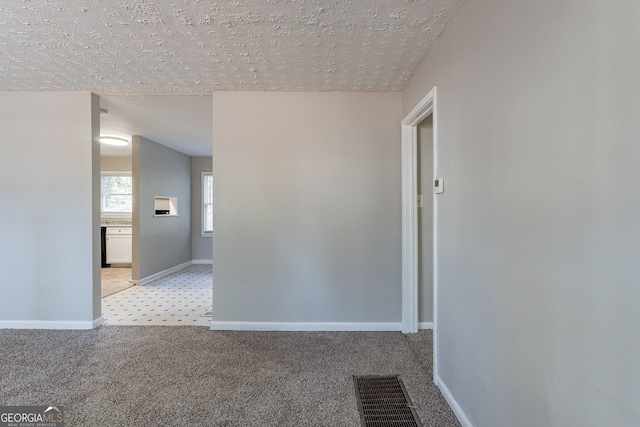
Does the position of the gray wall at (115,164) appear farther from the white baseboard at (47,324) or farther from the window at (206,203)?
the white baseboard at (47,324)

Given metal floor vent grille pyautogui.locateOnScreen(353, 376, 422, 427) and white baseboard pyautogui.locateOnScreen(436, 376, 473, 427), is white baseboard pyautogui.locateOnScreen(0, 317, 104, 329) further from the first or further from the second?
white baseboard pyautogui.locateOnScreen(436, 376, 473, 427)

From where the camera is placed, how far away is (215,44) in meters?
2.00

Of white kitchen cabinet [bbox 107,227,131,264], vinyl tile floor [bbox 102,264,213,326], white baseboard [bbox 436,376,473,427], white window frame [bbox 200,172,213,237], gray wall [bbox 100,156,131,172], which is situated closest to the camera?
white baseboard [bbox 436,376,473,427]

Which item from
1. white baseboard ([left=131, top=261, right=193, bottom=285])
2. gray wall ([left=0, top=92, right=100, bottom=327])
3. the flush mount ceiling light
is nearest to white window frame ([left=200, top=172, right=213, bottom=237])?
white baseboard ([left=131, top=261, right=193, bottom=285])

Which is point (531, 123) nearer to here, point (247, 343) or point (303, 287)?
point (303, 287)

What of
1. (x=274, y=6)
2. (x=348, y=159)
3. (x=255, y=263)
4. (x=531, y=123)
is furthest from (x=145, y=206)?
(x=531, y=123)

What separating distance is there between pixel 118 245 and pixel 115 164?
5.78ft

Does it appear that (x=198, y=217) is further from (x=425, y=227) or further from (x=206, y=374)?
(x=425, y=227)

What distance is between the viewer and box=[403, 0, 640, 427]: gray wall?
754 millimetres

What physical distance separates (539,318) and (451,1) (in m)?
1.62

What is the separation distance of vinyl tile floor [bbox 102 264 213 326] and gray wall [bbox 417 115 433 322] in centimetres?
222

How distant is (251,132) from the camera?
2850mm

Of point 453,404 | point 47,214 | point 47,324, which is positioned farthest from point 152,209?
point 453,404

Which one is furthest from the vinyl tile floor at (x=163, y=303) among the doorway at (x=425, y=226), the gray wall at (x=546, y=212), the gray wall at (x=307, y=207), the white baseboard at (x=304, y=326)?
the gray wall at (x=546, y=212)
